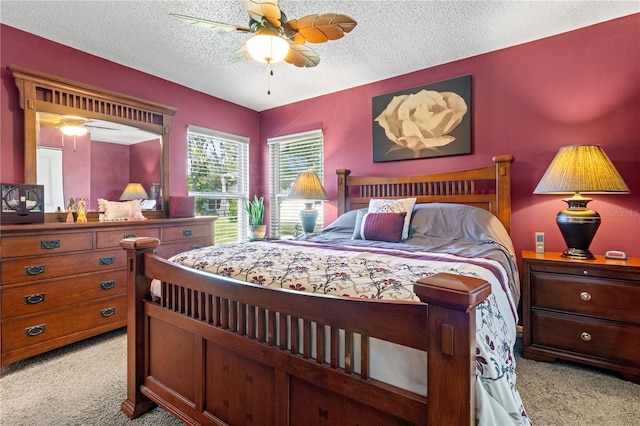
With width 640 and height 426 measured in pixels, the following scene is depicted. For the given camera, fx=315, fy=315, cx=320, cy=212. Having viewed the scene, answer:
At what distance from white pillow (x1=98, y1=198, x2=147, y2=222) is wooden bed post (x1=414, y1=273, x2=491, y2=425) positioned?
3.06 meters

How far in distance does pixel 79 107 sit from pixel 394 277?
Result: 121 inches

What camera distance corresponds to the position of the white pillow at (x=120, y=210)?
292 centimetres

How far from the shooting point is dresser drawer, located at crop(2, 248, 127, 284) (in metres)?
2.11

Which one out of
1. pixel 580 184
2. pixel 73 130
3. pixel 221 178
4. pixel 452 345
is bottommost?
pixel 452 345

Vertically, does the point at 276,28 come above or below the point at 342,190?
above

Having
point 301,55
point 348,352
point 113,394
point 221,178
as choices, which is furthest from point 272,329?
point 221,178

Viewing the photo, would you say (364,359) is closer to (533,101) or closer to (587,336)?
(587,336)

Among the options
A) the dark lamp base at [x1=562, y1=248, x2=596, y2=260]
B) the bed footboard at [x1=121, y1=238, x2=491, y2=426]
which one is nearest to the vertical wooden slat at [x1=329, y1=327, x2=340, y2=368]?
the bed footboard at [x1=121, y1=238, x2=491, y2=426]

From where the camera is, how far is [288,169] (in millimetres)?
4371

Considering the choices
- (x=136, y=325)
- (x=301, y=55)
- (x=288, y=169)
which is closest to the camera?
(x=136, y=325)

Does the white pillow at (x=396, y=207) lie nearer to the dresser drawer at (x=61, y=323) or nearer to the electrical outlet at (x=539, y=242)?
the electrical outlet at (x=539, y=242)

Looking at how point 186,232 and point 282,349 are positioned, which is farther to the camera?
point 186,232

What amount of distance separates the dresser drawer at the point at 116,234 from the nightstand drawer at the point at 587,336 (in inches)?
126

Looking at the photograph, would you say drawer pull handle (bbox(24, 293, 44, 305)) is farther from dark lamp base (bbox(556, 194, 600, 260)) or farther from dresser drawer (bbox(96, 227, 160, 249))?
dark lamp base (bbox(556, 194, 600, 260))
